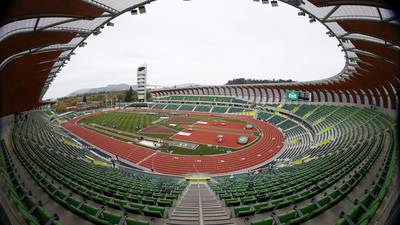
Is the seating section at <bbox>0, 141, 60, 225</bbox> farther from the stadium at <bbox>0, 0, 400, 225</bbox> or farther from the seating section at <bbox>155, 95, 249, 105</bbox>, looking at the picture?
the seating section at <bbox>155, 95, 249, 105</bbox>

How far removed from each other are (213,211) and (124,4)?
44.6ft

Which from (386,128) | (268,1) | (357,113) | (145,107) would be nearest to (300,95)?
(357,113)

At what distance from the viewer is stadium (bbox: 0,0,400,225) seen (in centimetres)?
716

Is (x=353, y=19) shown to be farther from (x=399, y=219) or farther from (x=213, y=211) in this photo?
(x=213, y=211)

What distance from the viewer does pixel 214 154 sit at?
27.5 meters

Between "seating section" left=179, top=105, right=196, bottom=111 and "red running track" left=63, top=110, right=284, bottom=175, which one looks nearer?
"red running track" left=63, top=110, right=284, bottom=175

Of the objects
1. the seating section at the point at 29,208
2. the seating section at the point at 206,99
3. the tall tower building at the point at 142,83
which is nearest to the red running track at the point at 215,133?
the seating section at the point at 206,99

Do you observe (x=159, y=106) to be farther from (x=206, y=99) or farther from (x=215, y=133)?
(x=215, y=133)

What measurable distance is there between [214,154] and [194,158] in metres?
3.18

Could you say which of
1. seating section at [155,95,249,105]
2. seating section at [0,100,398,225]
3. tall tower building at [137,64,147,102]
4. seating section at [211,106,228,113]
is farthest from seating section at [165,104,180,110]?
seating section at [0,100,398,225]

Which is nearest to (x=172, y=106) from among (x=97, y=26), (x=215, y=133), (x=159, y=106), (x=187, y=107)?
(x=159, y=106)

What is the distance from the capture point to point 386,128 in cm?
1789

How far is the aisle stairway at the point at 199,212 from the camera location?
7.51 m

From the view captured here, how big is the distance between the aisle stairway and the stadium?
0.18ft
